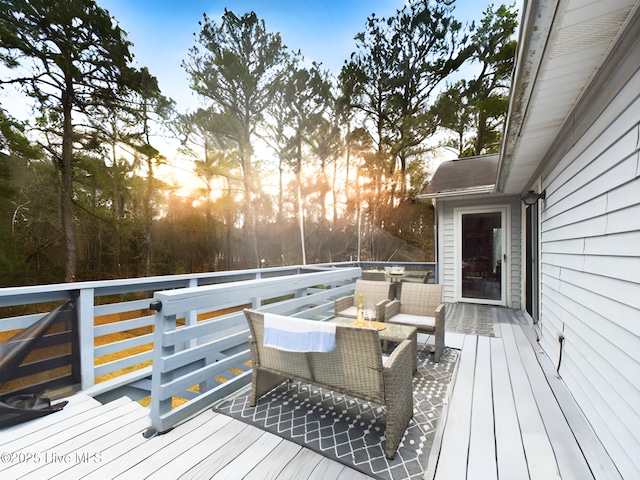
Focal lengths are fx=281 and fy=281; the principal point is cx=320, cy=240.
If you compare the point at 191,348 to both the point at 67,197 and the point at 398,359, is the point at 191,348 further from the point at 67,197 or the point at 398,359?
the point at 67,197

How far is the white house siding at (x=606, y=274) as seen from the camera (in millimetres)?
1376

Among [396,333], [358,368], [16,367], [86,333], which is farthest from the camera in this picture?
[396,333]

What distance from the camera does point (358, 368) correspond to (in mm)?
1616

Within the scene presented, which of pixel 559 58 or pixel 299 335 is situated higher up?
pixel 559 58

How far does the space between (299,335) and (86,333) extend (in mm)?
1890

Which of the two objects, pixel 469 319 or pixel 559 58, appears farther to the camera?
pixel 469 319

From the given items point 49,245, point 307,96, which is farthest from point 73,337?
point 307,96

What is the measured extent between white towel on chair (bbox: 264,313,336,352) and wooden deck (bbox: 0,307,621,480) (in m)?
0.55

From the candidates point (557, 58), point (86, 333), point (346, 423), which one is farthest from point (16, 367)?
point (557, 58)

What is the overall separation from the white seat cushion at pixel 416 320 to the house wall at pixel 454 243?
3.00 m

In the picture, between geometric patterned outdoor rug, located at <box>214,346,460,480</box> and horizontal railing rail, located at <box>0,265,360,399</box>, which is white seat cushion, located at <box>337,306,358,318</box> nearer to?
geometric patterned outdoor rug, located at <box>214,346,460,480</box>

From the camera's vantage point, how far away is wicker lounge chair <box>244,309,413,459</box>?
1546 millimetres

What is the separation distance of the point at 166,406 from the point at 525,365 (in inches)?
125

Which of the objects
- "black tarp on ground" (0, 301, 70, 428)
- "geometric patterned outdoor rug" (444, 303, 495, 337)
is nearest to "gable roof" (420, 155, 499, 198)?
"geometric patterned outdoor rug" (444, 303, 495, 337)
